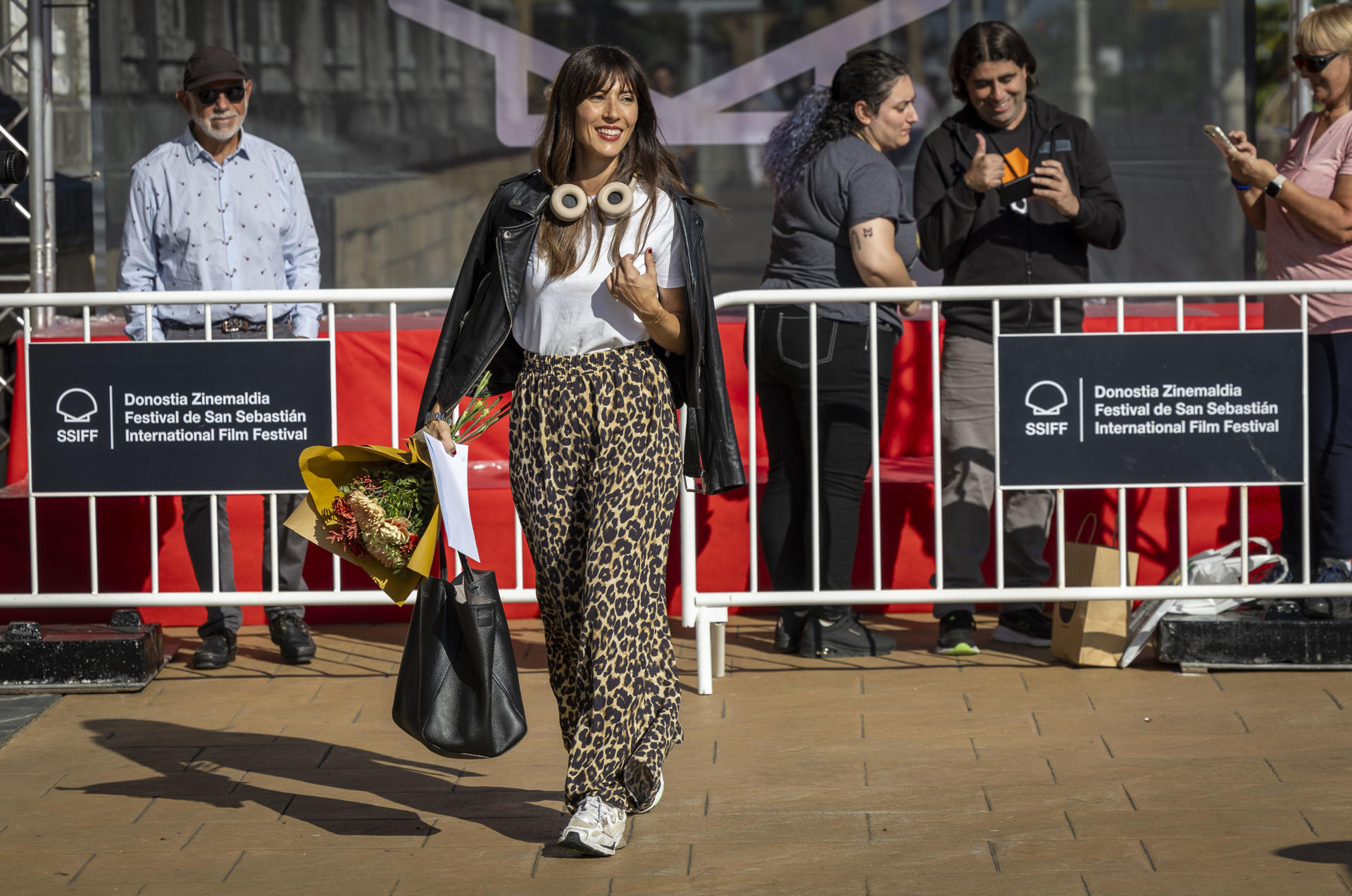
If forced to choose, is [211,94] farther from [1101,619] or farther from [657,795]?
[1101,619]

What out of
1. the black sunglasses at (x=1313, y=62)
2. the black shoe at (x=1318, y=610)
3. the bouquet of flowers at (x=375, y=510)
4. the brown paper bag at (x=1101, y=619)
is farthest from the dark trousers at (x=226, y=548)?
the black sunglasses at (x=1313, y=62)

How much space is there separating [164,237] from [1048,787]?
3.82 m

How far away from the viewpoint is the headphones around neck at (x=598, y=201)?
3.77 m

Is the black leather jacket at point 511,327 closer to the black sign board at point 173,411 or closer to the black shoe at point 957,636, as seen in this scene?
the black sign board at point 173,411

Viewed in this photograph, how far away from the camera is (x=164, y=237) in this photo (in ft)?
19.8

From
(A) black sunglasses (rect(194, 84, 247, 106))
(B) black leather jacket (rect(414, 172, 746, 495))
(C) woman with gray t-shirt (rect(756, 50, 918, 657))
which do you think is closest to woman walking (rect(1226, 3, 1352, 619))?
(C) woman with gray t-shirt (rect(756, 50, 918, 657))

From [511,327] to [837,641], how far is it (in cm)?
245

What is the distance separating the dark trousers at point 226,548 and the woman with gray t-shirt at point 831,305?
1.80 meters

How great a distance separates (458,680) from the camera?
3820mm

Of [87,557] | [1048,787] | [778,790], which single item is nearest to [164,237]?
[87,557]

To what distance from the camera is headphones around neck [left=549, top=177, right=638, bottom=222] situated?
12.4 ft

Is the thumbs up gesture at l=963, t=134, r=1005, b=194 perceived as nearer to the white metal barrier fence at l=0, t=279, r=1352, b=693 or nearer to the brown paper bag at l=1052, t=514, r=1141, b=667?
the white metal barrier fence at l=0, t=279, r=1352, b=693

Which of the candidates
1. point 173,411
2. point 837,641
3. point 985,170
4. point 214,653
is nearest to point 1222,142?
point 985,170

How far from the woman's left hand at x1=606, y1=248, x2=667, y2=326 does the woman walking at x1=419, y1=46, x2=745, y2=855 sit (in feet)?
0.05
